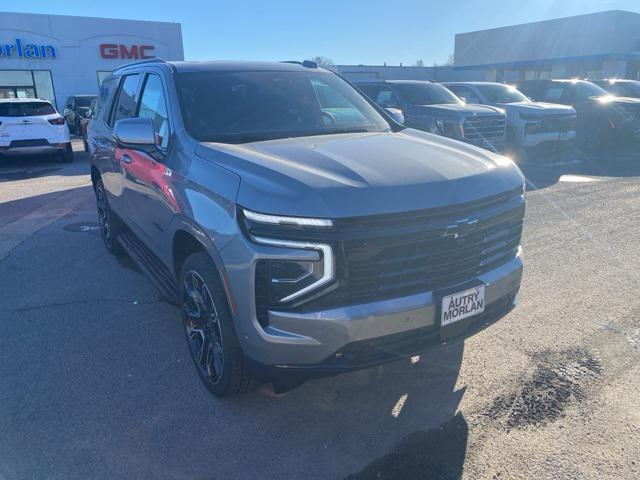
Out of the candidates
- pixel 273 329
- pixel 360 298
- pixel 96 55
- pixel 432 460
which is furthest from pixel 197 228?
pixel 96 55

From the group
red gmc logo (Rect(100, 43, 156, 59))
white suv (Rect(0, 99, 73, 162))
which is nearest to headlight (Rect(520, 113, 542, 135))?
white suv (Rect(0, 99, 73, 162))

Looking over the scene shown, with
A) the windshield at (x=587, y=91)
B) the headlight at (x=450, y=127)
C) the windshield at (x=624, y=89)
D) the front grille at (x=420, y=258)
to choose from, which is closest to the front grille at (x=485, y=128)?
the headlight at (x=450, y=127)

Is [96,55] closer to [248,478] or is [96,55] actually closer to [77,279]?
[77,279]

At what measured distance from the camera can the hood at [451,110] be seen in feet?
35.0

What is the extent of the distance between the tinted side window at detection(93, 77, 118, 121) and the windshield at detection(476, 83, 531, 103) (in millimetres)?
9941

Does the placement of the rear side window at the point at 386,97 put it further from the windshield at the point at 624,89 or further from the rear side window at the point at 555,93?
the windshield at the point at 624,89

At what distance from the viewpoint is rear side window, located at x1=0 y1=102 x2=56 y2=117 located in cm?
1313

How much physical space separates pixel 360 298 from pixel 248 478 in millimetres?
1064

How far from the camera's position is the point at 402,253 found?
262cm

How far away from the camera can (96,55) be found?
28.7 meters

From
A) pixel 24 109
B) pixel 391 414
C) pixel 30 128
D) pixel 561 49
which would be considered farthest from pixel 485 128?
pixel 561 49

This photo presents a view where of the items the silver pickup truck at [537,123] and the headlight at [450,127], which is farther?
the silver pickup truck at [537,123]

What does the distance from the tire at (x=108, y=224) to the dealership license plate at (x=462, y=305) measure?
4.01m

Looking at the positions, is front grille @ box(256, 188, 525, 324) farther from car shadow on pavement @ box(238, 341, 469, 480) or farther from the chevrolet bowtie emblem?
car shadow on pavement @ box(238, 341, 469, 480)
